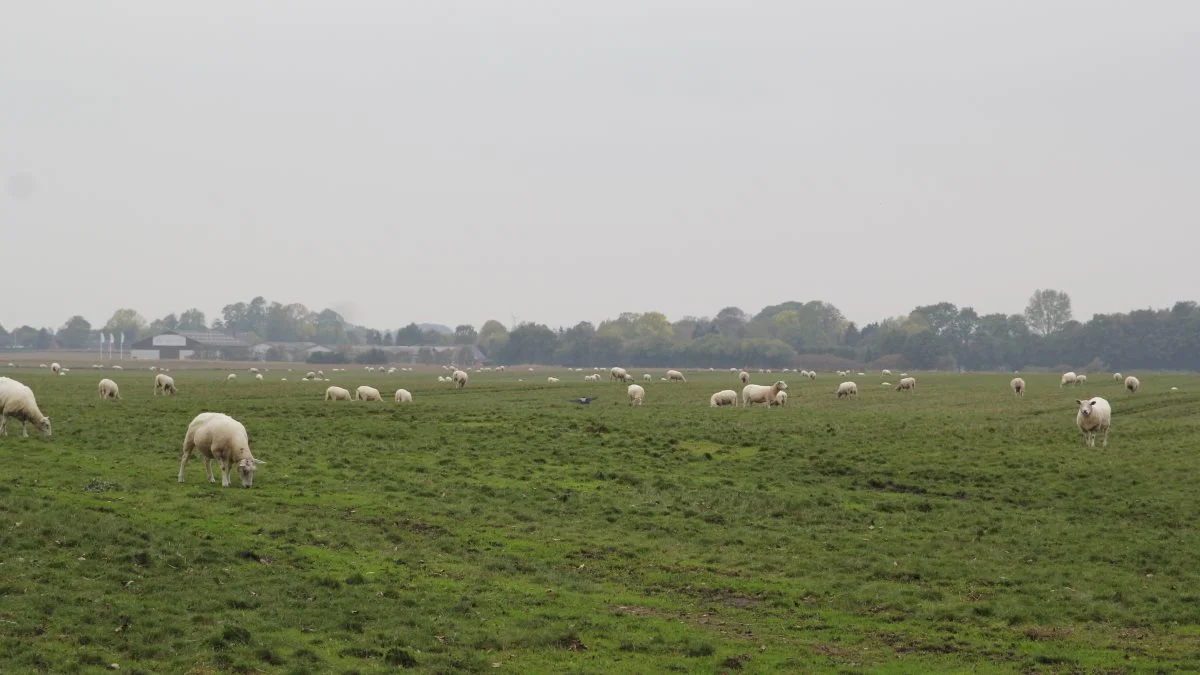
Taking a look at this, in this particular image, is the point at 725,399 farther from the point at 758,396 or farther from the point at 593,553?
the point at 593,553

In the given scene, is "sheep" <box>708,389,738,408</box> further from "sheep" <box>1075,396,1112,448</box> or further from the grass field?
"sheep" <box>1075,396,1112,448</box>

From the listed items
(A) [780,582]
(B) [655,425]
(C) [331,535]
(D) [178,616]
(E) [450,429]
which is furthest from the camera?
(B) [655,425]

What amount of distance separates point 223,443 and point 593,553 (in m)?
10.3

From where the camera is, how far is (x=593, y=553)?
2306 centimetres

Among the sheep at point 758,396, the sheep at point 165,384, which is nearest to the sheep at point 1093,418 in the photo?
the sheep at point 758,396

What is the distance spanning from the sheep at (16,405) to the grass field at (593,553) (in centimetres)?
98

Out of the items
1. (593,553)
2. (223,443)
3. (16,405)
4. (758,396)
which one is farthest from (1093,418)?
(16,405)

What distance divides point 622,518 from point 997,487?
1361cm

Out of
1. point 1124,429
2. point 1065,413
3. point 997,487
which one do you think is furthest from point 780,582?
point 1065,413

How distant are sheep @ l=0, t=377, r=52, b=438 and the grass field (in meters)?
0.98

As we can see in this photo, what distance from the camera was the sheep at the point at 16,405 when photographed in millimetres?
31203

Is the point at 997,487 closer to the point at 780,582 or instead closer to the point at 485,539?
the point at 780,582

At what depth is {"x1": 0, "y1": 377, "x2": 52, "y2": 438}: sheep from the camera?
31.2 metres

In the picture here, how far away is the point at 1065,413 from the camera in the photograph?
55.4m
